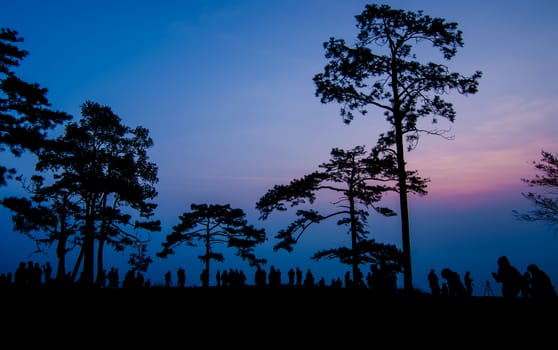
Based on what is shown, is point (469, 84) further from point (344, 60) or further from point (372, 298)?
point (372, 298)

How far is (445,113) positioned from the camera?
1628 cm

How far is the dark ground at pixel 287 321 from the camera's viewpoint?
7230 millimetres

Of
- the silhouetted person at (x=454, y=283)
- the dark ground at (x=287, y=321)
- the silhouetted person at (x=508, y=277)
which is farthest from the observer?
the silhouetted person at (x=454, y=283)

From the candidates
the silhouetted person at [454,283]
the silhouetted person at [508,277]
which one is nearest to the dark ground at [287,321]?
the silhouetted person at [508,277]

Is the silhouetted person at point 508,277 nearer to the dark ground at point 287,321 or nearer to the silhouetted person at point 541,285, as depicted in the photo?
the silhouetted person at point 541,285

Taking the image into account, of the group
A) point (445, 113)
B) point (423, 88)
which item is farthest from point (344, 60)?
point (445, 113)

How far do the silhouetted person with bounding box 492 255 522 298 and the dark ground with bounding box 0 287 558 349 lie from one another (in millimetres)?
792

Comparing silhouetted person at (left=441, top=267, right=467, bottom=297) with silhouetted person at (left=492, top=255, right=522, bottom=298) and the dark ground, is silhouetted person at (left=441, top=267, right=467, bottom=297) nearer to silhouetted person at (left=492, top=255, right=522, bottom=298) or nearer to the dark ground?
silhouetted person at (left=492, top=255, right=522, bottom=298)

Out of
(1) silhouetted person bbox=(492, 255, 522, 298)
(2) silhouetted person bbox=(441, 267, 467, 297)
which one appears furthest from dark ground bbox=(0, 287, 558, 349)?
(2) silhouetted person bbox=(441, 267, 467, 297)

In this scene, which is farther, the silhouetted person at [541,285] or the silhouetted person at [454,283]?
the silhouetted person at [454,283]

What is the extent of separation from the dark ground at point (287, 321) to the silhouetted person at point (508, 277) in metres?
0.79

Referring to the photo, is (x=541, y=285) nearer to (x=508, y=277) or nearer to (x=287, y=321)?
(x=508, y=277)

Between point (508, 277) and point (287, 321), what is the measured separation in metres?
7.54

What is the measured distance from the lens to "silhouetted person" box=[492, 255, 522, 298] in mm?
11398
